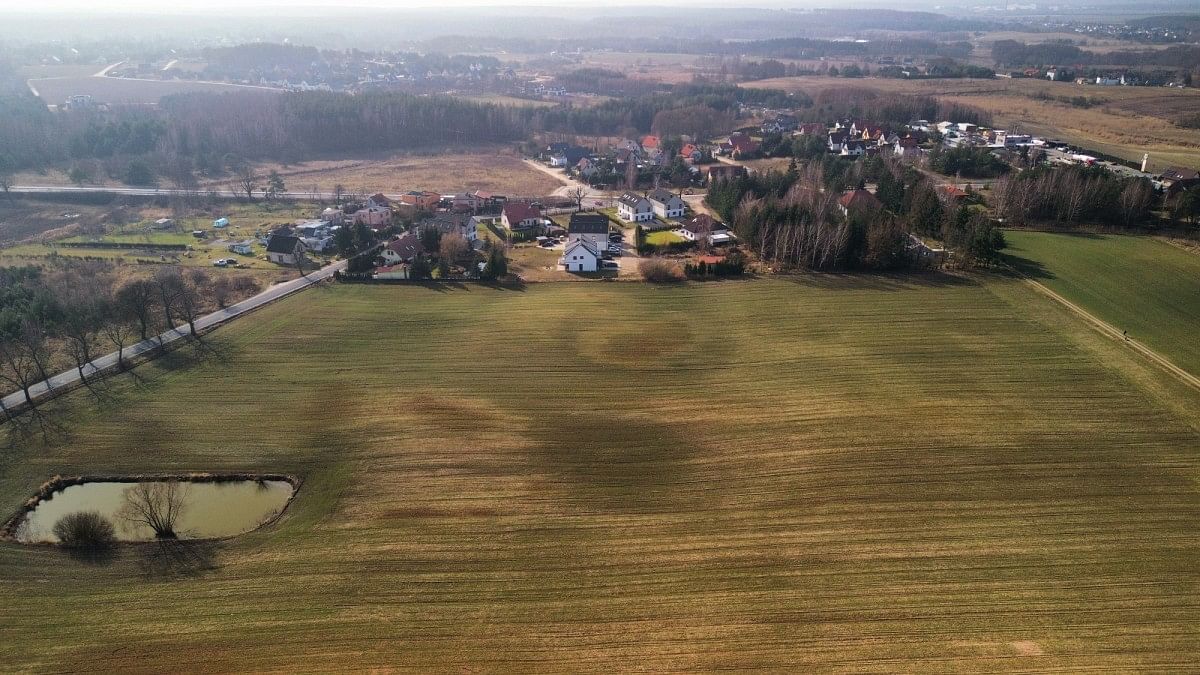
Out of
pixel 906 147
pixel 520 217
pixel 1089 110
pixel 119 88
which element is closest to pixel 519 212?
pixel 520 217

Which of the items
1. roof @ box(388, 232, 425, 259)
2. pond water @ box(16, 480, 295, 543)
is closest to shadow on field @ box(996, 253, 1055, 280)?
roof @ box(388, 232, 425, 259)

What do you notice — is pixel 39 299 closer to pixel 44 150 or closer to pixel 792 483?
pixel 792 483

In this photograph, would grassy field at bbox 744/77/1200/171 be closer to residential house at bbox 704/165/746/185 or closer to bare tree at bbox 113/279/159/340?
residential house at bbox 704/165/746/185

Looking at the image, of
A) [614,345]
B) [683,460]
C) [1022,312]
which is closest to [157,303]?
[614,345]

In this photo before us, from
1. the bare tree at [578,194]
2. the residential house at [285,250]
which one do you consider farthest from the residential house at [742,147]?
the residential house at [285,250]

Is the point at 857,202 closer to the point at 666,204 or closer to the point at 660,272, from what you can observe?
the point at 666,204
